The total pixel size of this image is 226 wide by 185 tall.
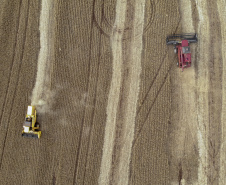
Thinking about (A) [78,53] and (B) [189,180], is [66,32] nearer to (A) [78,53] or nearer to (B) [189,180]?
(A) [78,53]

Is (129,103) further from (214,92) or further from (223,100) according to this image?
(223,100)

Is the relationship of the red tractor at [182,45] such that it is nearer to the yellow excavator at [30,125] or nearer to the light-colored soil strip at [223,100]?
the light-colored soil strip at [223,100]

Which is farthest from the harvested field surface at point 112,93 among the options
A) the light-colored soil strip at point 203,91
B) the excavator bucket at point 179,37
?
the excavator bucket at point 179,37

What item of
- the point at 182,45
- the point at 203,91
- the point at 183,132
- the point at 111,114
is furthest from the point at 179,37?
the point at 111,114

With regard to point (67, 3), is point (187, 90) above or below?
below

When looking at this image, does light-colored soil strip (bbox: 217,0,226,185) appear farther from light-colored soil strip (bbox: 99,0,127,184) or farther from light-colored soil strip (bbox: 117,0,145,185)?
light-colored soil strip (bbox: 99,0,127,184)

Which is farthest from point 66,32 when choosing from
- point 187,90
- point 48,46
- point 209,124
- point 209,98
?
point 209,124
